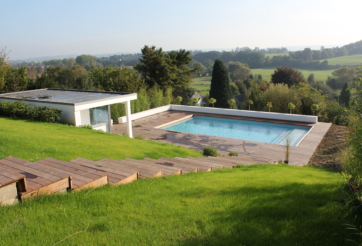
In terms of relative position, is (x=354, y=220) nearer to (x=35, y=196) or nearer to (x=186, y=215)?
(x=186, y=215)

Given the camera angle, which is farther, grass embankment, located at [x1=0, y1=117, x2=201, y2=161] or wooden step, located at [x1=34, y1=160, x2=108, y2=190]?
grass embankment, located at [x1=0, y1=117, x2=201, y2=161]

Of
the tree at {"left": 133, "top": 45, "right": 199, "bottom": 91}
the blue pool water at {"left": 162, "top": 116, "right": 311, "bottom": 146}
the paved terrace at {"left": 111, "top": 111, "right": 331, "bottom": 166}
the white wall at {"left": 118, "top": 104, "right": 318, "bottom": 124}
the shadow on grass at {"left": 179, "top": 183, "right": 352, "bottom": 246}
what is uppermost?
the tree at {"left": 133, "top": 45, "right": 199, "bottom": 91}

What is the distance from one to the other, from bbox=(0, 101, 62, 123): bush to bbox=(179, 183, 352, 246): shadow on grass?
844cm

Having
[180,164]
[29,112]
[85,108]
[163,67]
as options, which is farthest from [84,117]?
[163,67]

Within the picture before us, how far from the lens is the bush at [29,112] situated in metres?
10.5

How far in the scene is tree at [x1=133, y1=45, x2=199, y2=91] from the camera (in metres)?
23.8

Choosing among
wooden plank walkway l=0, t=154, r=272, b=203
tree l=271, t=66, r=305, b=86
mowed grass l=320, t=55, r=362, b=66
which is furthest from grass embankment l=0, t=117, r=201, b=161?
mowed grass l=320, t=55, r=362, b=66

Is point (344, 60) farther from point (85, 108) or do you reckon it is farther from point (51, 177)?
point (51, 177)

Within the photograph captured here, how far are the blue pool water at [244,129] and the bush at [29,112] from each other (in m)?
6.74

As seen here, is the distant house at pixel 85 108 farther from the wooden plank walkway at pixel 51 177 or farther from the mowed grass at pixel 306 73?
the mowed grass at pixel 306 73

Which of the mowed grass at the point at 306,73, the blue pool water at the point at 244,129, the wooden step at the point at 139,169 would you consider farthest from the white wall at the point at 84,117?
the mowed grass at the point at 306,73

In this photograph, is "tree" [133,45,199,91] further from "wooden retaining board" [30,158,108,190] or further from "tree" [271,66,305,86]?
"wooden retaining board" [30,158,108,190]

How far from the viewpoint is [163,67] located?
78.1ft

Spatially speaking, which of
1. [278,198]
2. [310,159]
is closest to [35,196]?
[278,198]
